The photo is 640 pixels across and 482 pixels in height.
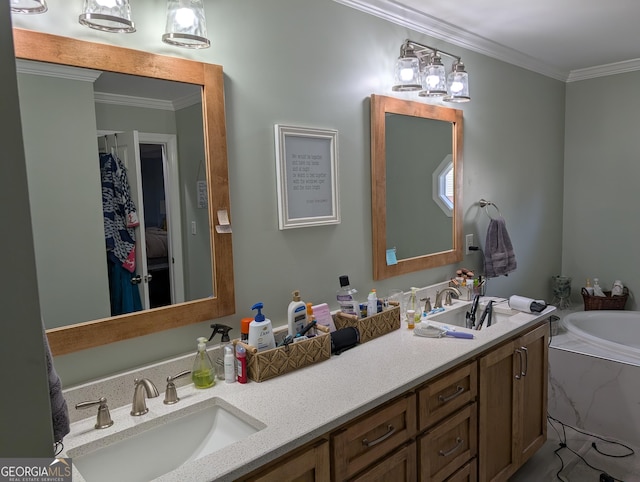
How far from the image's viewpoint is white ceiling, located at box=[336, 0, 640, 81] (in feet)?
7.59

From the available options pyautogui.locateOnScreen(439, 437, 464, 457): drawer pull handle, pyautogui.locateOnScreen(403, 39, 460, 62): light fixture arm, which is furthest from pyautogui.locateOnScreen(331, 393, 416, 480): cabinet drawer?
pyautogui.locateOnScreen(403, 39, 460, 62): light fixture arm

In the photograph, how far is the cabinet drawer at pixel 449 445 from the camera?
1709 millimetres

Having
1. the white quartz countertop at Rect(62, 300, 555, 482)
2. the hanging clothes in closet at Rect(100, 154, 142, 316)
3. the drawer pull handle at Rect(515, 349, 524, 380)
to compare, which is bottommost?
the drawer pull handle at Rect(515, 349, 524, 380)

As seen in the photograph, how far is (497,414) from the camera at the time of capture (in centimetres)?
210

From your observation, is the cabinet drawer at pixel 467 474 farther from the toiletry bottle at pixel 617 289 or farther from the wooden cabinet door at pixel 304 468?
the toiletry bottle at pixel 617 289

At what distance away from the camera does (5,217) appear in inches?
23.2

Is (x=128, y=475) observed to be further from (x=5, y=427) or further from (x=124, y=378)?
(x=5, y=427)

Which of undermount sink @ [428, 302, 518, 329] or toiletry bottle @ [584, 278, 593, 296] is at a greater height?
undermount sink @ [428, 302, 518, 329]

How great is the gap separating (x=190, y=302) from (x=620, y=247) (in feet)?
11.6

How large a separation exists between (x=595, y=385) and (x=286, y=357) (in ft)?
7.25

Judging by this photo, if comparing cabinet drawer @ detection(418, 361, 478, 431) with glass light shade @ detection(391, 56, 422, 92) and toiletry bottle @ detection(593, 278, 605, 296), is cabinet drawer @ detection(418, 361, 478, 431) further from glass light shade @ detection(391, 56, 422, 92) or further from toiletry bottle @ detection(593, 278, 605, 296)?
toiletry bottle @ detection(593, 278, 605, 296)

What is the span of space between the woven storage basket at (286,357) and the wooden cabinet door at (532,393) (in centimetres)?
101

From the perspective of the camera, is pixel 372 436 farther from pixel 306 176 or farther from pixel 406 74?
pixel 406 74

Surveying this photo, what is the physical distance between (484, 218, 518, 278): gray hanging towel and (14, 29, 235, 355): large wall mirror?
1.85m
